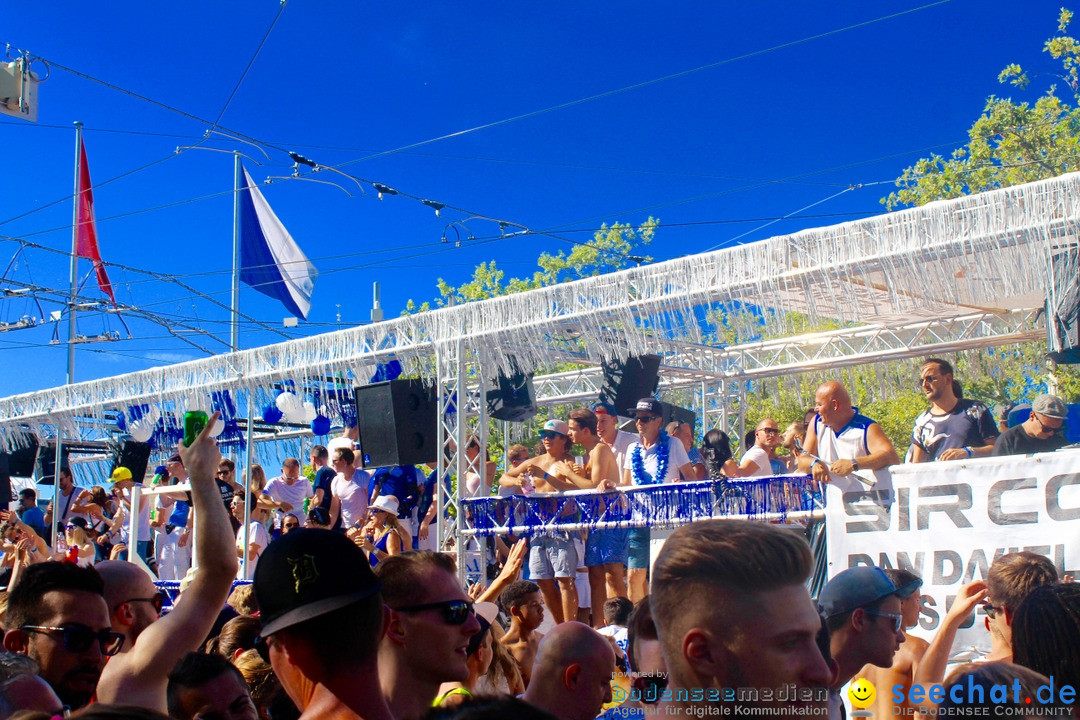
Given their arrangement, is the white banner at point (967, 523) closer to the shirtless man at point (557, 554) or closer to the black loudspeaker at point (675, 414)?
the shirtless man at point (557, 554)

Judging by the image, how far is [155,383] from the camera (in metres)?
14.6

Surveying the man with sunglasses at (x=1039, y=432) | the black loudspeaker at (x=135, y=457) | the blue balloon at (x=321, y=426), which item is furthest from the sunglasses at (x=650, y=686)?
the black loudspeaker at (x=135, y=457)

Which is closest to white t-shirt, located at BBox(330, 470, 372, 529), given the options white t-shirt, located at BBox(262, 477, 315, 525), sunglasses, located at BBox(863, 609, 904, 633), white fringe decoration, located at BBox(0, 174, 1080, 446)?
white t-shirt, located at BBox(262, 477, 315, 525)

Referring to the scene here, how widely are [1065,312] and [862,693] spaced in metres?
4.76

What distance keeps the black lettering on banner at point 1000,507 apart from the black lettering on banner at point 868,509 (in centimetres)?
66

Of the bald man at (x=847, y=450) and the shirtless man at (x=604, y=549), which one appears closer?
the bald man at (x=847, y=450)

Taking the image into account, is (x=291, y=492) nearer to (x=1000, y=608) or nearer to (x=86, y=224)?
(x=1000, y=608)

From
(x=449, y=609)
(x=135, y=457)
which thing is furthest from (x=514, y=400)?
(x=449, y=609)

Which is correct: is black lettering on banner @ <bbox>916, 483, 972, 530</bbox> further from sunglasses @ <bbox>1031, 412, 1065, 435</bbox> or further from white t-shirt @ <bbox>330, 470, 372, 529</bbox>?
white t-shirt @ <bbox>330, 470, 372, 529</bbox>

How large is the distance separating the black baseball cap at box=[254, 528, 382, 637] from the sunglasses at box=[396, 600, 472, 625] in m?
0.48

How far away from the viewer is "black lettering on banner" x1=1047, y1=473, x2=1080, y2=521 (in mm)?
5820

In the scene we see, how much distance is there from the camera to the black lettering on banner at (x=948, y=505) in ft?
20.2

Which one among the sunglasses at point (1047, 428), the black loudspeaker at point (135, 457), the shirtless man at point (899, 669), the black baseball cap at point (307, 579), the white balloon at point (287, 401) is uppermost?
the white balloon at point (287, 401)

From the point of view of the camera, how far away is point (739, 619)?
190 cm
